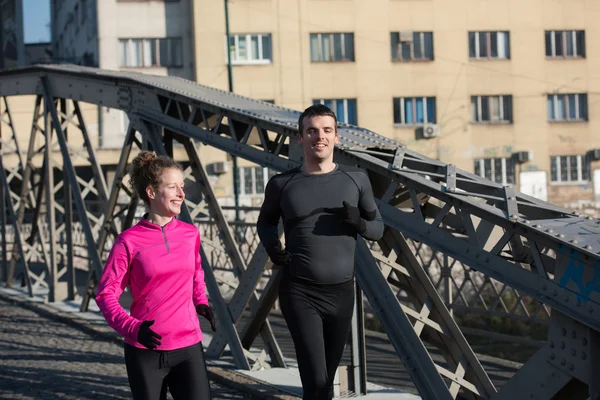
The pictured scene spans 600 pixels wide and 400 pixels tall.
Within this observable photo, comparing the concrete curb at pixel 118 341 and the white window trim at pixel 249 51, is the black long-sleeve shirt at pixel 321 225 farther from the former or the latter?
the white window trim at pixel 249 51

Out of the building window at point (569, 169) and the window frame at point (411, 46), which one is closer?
the window frame at point (411, 46)

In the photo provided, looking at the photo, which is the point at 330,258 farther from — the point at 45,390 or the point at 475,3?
the point at 475,3

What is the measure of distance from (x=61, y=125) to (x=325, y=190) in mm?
9117

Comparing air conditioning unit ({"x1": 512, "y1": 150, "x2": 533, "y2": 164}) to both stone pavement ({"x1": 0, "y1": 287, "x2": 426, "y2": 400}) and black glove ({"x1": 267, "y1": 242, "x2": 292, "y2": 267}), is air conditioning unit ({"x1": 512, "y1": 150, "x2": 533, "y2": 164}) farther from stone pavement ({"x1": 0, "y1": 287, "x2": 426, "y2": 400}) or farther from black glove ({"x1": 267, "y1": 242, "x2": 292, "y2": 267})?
black glove ({"x1": 267, "y1": 242, "x2": 292, "y2": 267})

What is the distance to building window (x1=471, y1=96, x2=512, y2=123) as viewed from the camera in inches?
1900

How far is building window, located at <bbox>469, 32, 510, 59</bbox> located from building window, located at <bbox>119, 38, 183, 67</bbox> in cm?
1324

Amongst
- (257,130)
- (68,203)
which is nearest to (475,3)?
(68,203)

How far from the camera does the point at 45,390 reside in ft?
30.5

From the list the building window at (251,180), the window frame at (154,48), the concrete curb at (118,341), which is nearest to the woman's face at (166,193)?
the concrete curb at (118,341)

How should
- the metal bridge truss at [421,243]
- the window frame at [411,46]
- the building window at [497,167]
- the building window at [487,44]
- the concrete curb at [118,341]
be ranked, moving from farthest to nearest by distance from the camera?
the building window at [487,44] → the building window at [497,167] → the window frame at [411,46] → the concrete curb at [118,341] → the metal bridge truss at [421,243]

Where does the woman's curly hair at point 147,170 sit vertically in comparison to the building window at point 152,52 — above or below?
below

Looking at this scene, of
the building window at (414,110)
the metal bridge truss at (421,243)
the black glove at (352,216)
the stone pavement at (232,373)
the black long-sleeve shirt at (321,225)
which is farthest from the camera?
the building window at (414,110)

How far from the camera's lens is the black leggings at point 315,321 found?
18.2ft

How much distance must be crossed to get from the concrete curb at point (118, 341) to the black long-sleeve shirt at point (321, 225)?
2966mm
